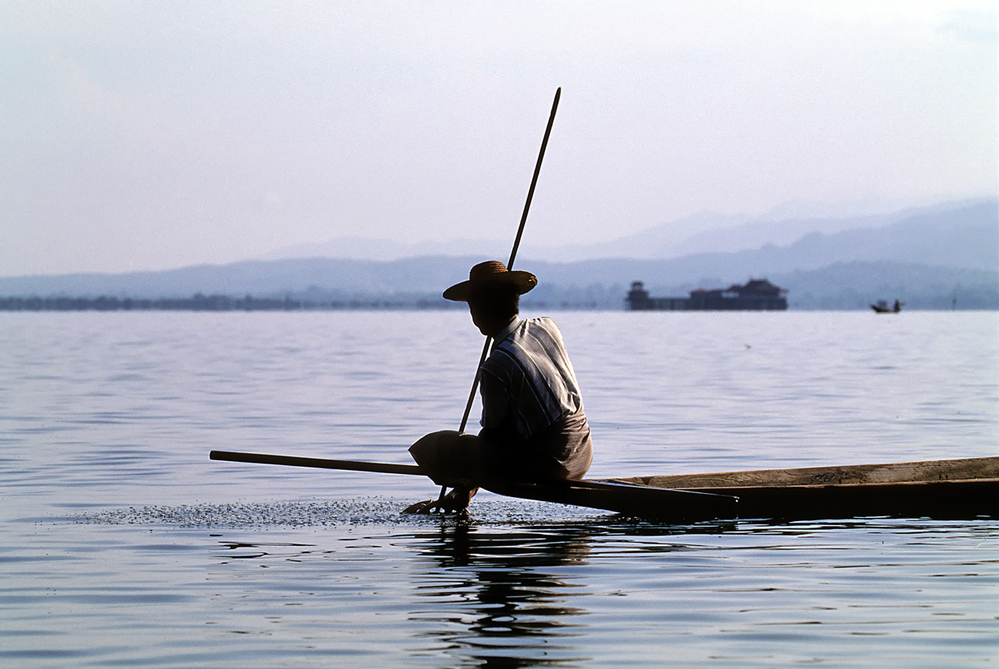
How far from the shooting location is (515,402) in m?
8.98

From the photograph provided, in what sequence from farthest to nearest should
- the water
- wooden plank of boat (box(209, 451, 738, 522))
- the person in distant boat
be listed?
wooden plank of boat (box(209, 451, 738, 522))
the person in distant boat
the water

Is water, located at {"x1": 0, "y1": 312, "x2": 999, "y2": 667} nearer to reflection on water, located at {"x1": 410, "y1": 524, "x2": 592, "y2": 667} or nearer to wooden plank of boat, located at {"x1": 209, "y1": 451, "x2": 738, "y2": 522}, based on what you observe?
reflection on water, located at {"x1": 410, "y1": 524, "x2": 592, "y2": 667}

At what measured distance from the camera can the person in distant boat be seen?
8.91 m

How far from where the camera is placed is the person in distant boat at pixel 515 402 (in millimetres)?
8914

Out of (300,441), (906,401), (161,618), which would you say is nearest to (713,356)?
(906,401)

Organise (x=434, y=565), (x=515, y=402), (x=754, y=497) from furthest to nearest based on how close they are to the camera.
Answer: (x=754, y=497) → (x=515, y=402) → (x=434, y=565)

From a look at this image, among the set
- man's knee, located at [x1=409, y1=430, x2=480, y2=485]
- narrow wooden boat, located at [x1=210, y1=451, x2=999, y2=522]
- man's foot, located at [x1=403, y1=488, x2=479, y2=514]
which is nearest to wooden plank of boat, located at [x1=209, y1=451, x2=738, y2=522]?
narrow wooden boat, located at [x1=210, y1=451, x2=999, y2=522]

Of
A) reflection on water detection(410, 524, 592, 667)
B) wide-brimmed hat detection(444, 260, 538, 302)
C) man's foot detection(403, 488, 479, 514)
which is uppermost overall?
wide-brimmed hat detection(444, 260, 538, 302)

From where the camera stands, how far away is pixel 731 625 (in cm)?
677

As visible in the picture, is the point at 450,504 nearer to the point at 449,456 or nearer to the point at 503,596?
the point at 449,456

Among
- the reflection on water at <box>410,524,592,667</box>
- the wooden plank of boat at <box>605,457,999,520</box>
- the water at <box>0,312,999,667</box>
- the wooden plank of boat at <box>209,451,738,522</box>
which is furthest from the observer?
the wooden plank of boat at <box>605,457,999,520</box>

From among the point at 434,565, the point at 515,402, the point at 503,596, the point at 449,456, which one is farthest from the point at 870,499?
the point at 503,596

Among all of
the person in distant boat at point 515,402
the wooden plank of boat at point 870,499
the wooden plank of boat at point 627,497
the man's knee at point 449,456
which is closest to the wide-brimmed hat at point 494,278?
the person in distant boat at point 515,402

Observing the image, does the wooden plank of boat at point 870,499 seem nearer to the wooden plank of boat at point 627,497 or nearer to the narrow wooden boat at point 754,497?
the narrow wooden boat at point 754,497
